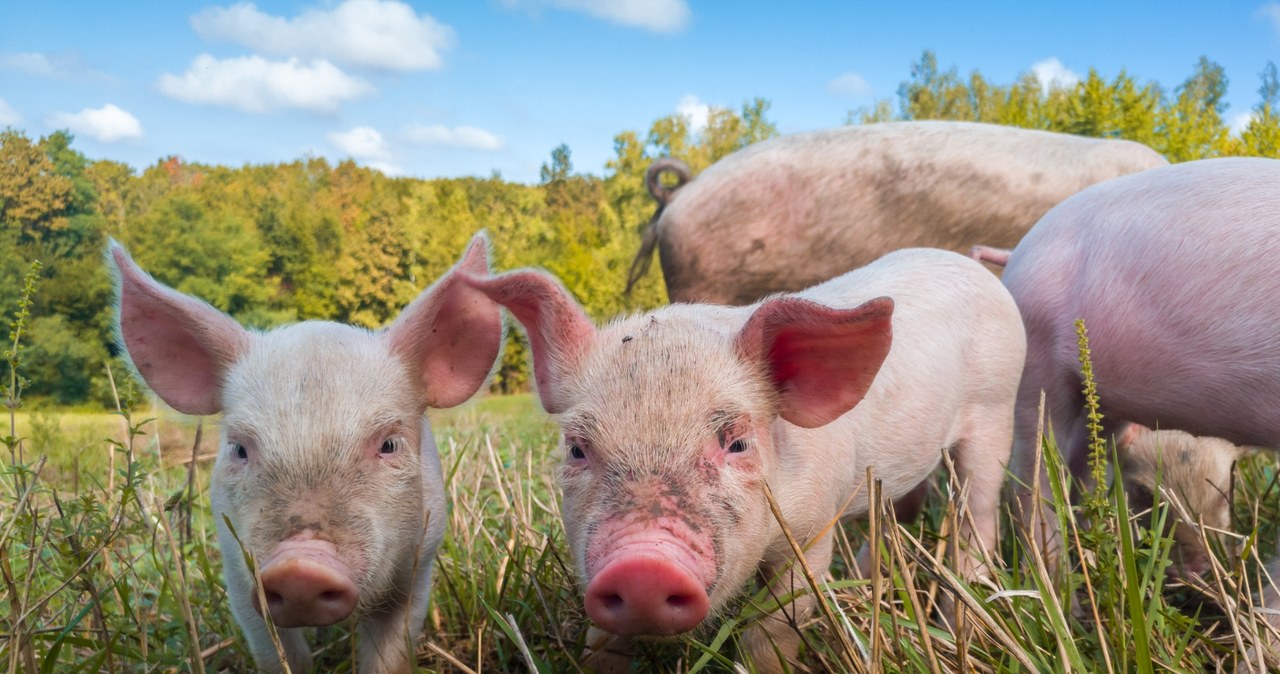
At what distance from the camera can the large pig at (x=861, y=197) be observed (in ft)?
19.0

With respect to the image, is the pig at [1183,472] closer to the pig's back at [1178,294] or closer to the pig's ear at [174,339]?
the pig's back at [1178,294]

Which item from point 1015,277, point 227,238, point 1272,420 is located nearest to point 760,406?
point 1272,420

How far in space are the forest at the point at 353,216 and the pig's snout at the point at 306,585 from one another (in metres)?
0.90

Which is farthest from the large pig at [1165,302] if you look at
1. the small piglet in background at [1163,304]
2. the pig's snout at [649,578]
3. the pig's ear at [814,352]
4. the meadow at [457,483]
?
the pig's snout at [649,578]

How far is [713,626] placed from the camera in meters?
2.05

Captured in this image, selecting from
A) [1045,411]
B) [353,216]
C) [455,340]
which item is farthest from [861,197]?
[353,216]

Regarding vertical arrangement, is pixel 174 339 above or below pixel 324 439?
above

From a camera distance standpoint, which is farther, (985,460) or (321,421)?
(985,460)

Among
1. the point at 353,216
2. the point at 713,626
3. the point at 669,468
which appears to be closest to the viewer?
the point at 669,468

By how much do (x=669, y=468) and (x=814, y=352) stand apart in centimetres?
45

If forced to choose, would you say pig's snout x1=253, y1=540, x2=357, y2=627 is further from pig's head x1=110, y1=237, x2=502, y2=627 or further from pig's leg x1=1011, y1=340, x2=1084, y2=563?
pig's leg x1=1011, y1=340, x2=1084, y2=563

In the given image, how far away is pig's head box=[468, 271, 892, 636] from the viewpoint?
61.8 inches

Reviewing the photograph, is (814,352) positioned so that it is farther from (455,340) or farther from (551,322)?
(455,340)

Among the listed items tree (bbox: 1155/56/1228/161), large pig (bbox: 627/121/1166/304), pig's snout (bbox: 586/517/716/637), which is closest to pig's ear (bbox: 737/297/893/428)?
pig's snout (bbox: 586/517/716/637)
